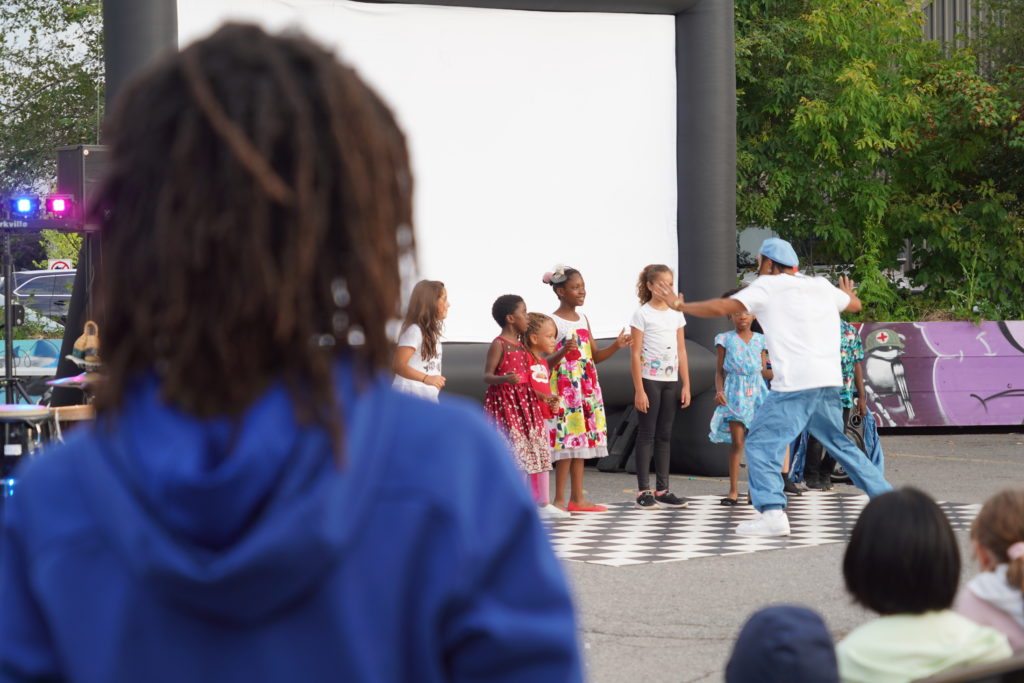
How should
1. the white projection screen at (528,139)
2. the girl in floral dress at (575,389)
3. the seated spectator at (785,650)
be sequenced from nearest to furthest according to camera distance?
the seated spectator at (785,650)
the girl in floral dress at (575,389)
the white projection screen at (528,139)

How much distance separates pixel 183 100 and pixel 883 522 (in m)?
2.14

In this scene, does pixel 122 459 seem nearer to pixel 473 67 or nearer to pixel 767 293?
pixel 767 293

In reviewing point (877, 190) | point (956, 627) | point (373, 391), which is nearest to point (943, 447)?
point (877, 190)

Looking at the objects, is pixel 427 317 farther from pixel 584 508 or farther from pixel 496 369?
pixel 584 508

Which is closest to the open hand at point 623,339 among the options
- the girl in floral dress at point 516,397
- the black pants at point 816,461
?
the girl in floral dress at point 516,397

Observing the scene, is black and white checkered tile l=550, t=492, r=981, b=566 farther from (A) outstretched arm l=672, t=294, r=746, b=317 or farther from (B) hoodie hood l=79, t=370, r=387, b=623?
(B) hoodie hood l=79, t=370, r=387, b=623

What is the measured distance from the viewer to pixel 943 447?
538 inches

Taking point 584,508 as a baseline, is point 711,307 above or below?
above

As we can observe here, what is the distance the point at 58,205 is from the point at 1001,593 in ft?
32.1

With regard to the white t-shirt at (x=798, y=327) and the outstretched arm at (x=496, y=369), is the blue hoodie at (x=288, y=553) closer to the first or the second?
the white t-shirt at (x=798, y=327)

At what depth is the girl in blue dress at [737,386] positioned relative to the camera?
951 centimetres

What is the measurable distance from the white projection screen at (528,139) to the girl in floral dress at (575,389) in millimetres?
1685

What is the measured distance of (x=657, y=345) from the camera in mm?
9078

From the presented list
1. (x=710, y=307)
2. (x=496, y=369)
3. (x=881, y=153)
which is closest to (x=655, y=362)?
(x=496, y=369)
